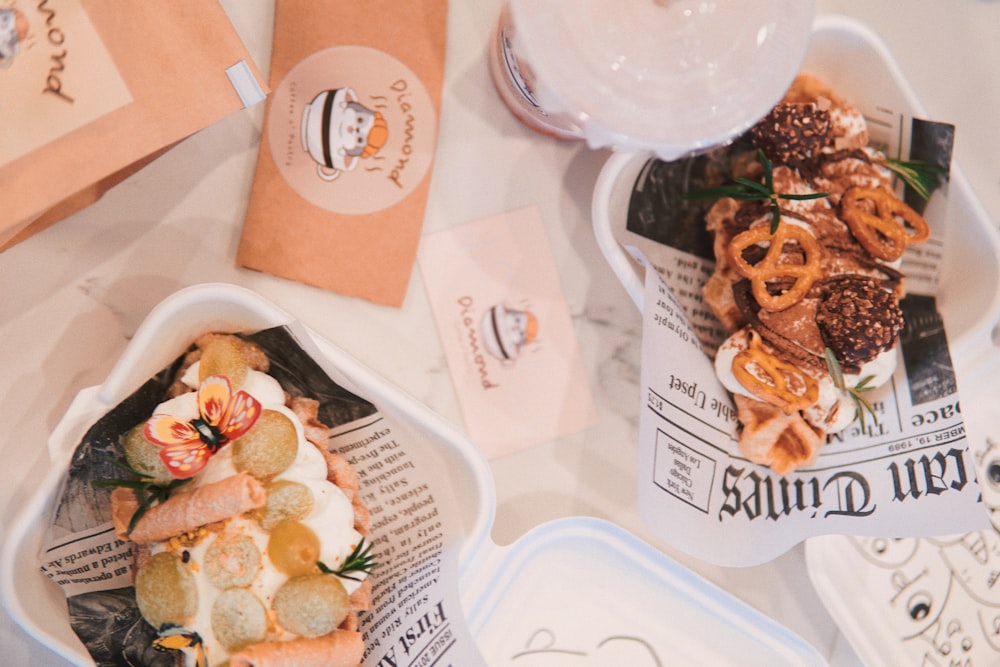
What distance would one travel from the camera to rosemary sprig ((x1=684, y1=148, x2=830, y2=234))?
828mm

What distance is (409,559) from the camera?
83cm

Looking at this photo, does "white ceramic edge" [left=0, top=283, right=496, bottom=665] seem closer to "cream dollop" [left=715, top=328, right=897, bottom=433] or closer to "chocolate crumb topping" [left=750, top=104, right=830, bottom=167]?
"cream dollop" [left=715, top=328, right=897, bottom=433]

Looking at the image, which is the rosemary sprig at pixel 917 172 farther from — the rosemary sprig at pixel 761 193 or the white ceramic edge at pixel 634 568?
the white ceramic edge at pixel 634 568

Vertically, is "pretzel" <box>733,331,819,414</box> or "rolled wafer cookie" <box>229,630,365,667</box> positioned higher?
"pretzel" <box>733,331,819,414</box>

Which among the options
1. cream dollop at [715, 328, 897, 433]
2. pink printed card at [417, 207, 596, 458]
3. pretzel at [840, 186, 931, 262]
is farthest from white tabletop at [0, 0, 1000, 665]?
pretzel at [840, 186, 931, 262]

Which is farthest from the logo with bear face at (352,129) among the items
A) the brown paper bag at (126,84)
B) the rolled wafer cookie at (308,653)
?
the rolled wafer cookie at (308,653)

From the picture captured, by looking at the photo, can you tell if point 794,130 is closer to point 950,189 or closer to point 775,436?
point 950,189

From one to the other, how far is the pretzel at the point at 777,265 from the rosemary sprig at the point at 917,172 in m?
0.15

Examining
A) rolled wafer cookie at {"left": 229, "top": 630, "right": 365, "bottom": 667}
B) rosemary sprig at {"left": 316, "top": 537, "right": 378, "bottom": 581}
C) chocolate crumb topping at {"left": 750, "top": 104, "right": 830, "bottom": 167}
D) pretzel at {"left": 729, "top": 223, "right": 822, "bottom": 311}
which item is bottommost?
rolled wafer cookie at {"left": 229, "top": 630, "right": 365, "bottom": 667}

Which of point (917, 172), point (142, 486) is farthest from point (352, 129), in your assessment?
point (917, 172)

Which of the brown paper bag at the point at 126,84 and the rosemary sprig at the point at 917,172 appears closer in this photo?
the brown paper bag at the point at 126,84

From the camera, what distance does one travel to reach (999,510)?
998 millimetres

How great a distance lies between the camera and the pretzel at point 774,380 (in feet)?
2.67

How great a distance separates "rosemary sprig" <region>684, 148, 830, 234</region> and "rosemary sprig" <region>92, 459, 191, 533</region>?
2.09 ft
